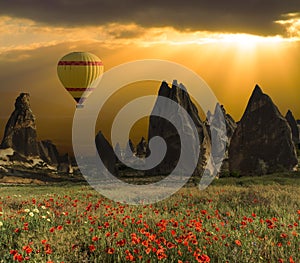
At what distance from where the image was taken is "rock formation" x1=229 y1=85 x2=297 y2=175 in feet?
187

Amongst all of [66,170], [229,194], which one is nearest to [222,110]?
[66,170]

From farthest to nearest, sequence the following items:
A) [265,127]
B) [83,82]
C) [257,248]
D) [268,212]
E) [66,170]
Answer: [66,170] < [265,127] < [83,82] < [268,212] < [257,248]

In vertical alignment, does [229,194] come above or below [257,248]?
below

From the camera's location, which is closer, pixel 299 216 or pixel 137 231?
pixel 137 231

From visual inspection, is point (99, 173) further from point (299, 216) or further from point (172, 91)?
point (299, 216)

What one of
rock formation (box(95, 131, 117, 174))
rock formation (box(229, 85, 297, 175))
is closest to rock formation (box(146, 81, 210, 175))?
rock formation (box(229, 85, 297, 175))

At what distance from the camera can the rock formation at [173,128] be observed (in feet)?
207

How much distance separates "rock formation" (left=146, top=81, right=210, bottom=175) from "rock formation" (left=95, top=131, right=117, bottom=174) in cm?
1918

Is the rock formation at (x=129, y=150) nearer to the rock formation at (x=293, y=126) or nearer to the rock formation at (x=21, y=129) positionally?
the rock formation at (x=21, y=129)

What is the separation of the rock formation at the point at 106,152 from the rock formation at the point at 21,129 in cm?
2497

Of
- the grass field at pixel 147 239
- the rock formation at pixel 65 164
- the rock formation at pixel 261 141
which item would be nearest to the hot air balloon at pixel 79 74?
the rock formation at pixel 261 141

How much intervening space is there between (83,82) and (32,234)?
35943mm

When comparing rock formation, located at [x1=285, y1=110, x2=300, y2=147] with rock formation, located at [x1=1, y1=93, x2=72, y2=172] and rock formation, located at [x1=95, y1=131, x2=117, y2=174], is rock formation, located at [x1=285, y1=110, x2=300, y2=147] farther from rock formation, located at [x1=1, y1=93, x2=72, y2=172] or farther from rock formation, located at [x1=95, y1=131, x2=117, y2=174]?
rock formation, located at [x1=1, y1=93, x2=72, y2=172]

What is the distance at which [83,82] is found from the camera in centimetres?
4475
